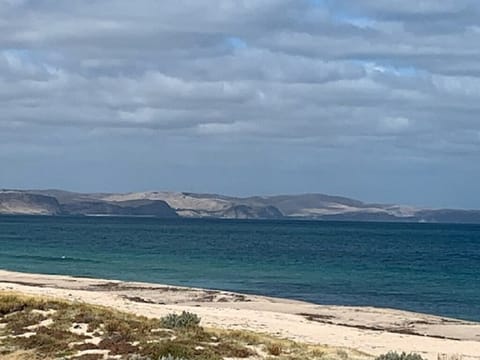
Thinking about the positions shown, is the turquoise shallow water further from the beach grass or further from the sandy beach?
the beach grass

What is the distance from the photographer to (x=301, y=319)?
3519 centimetres

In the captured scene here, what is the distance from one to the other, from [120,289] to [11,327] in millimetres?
29264

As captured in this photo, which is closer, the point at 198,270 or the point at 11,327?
the point at 11,327

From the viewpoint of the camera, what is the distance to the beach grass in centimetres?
1959

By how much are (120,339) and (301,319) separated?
15.4 meters

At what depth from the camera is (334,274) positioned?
72.1 metres

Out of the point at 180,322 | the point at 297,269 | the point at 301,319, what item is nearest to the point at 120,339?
the point at 180,322

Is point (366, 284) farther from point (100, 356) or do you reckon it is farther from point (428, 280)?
point (100, 356)

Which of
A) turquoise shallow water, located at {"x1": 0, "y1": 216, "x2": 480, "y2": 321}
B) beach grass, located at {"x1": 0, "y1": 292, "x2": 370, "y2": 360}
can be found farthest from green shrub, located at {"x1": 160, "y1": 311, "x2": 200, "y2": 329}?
turquoise shallow water, located at {"x1": 0, "y1": 216, "x2": 480, "y2": 321}

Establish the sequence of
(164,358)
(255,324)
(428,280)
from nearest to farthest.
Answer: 1. (164,358)
2. (255,324)
3. (428,280)

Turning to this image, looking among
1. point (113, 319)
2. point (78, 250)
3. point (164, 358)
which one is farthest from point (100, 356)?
point (78, 250)

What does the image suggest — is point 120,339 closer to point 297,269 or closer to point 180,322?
point 180,322

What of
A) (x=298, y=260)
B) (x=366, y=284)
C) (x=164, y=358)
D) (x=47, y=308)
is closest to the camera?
(x=164, y=358)

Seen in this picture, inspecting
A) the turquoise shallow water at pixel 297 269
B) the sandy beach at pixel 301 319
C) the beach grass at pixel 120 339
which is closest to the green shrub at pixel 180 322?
the beach grass at pixel 120 339
